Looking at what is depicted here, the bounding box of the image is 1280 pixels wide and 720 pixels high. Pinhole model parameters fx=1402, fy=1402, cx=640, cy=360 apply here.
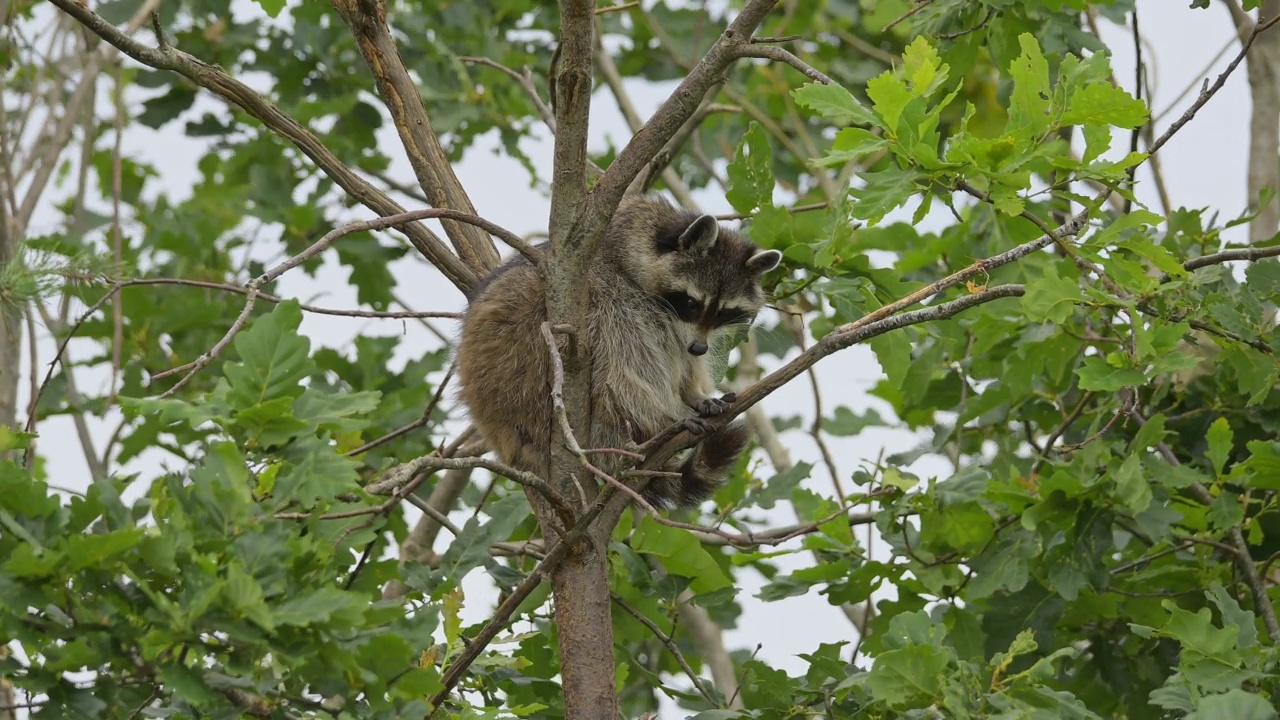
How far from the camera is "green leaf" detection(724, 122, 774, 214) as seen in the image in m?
4.45

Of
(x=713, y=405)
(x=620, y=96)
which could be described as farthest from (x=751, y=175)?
(x=620, y=96)

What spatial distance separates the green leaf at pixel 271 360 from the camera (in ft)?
10.1

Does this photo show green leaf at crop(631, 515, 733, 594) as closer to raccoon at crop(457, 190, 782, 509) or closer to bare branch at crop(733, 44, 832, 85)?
raccoon at crop(457, 190, 782, 509)

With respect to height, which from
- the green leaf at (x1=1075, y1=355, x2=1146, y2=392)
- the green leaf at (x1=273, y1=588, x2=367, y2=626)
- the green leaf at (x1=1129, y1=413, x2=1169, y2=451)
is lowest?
the green leaf at (x1=273, y1=588, x2=367, y2=626)

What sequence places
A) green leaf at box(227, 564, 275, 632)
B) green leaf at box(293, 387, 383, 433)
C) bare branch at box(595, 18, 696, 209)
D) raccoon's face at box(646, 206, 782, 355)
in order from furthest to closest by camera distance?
bare branch at box(595, 18, 696, 209)
raccoon's face at box(646, 206, 782, 355)
green leaf at box(293, 387, 383, 433)
green leaf at box(227, 564, 275, 632)

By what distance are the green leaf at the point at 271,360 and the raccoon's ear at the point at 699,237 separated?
2525 millimetres

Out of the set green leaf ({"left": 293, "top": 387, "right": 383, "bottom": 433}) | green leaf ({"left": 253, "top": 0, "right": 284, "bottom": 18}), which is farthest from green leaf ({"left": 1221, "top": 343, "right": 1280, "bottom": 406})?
green leaf ({"left": 253, "top": 0, "right": 284, "bottom": 18})

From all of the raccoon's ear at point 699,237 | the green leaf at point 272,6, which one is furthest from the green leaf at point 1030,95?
the green leaf at point 272,6

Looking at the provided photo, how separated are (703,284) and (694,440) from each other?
59.6 inches

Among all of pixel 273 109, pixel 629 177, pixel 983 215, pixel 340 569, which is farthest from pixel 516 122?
pixel 340 569

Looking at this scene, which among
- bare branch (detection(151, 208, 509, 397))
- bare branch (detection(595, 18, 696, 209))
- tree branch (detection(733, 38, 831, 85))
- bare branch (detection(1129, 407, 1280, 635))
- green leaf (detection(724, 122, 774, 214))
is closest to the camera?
bare branch (detection(151, 208, 509, 397))

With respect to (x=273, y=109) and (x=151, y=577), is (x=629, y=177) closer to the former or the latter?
(x=273, y=109)

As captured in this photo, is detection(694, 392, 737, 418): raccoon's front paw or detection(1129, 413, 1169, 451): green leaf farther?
detection(694, 392, 737, 418): raccoon's front paw

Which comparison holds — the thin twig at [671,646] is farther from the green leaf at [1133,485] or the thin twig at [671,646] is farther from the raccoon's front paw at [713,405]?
the green leaf at [1133,485]
